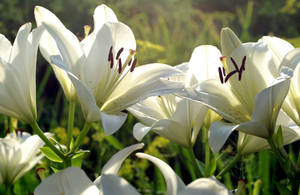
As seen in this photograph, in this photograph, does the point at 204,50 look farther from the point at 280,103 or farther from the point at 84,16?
the point at 84,16

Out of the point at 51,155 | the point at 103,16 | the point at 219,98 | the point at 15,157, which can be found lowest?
the point at 15,157

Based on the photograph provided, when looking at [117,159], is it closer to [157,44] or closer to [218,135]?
[218,135]

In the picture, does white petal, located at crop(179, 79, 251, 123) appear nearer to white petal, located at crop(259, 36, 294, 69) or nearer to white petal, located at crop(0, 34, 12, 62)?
white petal, located at crop(259, 36, 294, 69)

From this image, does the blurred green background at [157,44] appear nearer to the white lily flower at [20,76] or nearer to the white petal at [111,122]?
the white petal at [111,122]

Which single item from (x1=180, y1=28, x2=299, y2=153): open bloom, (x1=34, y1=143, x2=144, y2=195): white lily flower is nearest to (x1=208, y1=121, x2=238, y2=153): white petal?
(x1=180, y1=28, x2=299, y2=153): open bloom

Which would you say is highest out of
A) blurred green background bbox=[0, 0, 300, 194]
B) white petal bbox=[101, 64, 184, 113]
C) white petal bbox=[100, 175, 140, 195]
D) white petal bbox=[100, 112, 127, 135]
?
white petal bbox=[101, 64, 184, 113]

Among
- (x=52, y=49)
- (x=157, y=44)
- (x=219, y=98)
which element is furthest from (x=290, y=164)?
(x=157, y=44)
